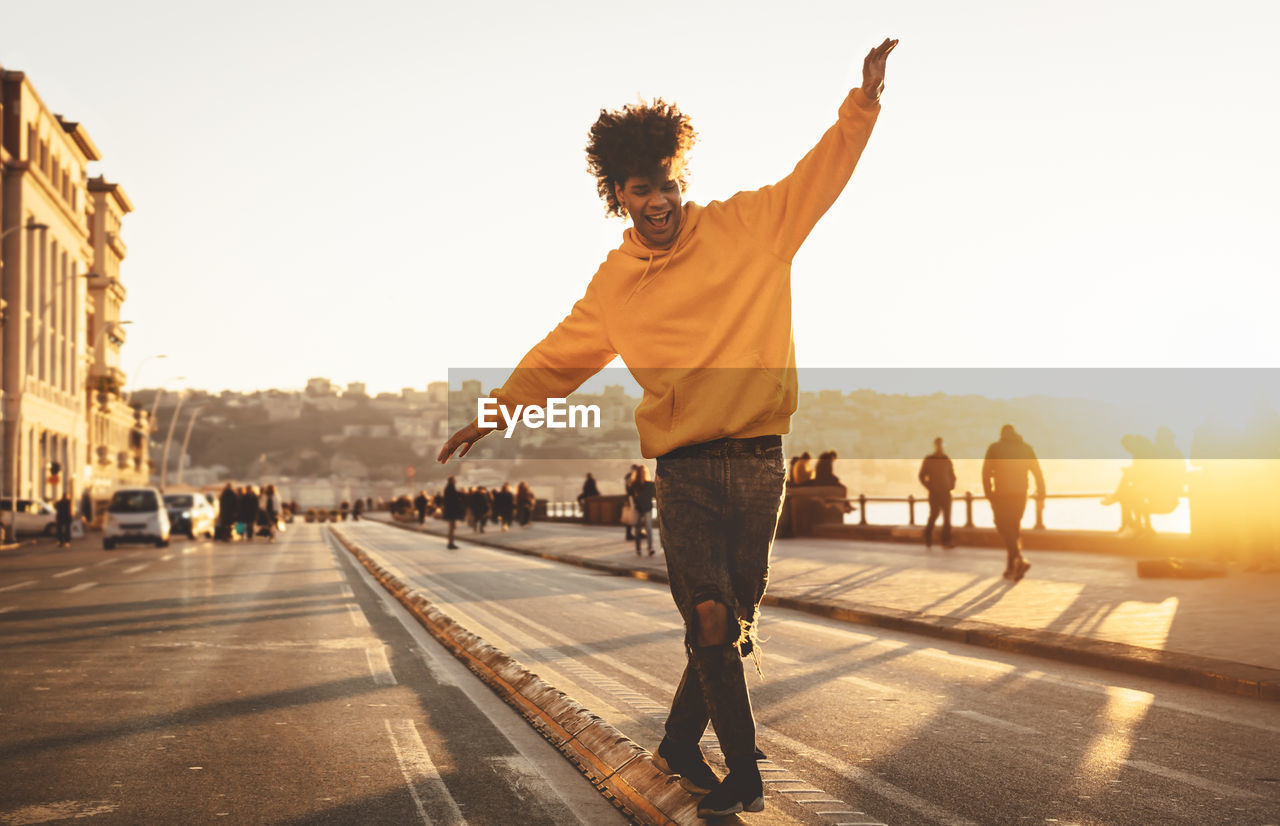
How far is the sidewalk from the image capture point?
28.3ft

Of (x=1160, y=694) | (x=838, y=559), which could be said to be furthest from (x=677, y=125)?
(x=838, y=559)

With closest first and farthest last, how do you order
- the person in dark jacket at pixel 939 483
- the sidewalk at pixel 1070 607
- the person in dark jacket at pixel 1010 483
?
the sidewalk at pixel 1070 607
the person in dark jacket at pixel 1010 483
the person in dark jacket at pixel 939 483

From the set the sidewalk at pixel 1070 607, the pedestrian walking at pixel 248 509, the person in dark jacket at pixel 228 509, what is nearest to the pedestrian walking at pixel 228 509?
the person in dark jacket at pixel 228 509

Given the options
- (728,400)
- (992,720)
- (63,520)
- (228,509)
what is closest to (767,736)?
(992,720)

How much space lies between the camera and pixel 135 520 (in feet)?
115

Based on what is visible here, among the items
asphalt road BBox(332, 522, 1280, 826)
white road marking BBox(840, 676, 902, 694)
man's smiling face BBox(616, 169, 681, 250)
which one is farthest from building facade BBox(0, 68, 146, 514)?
man's smiling face BBox(616, 169, 681, 250)

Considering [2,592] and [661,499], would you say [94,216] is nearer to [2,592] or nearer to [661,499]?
[2,592]

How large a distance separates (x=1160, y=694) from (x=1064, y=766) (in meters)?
2.46

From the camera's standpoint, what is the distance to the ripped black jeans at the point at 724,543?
4.13 meters

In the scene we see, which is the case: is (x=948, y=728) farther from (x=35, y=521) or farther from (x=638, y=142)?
(x=35, y=521)

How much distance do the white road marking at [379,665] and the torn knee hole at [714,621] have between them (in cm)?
494

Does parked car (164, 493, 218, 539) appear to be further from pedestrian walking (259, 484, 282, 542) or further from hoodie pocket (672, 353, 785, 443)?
hoodie pocket (672, 353, 785, 443)

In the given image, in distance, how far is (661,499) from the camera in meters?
4.31

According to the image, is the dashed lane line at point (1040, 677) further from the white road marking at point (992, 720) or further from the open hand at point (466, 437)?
the open hand at point (466, 437)
